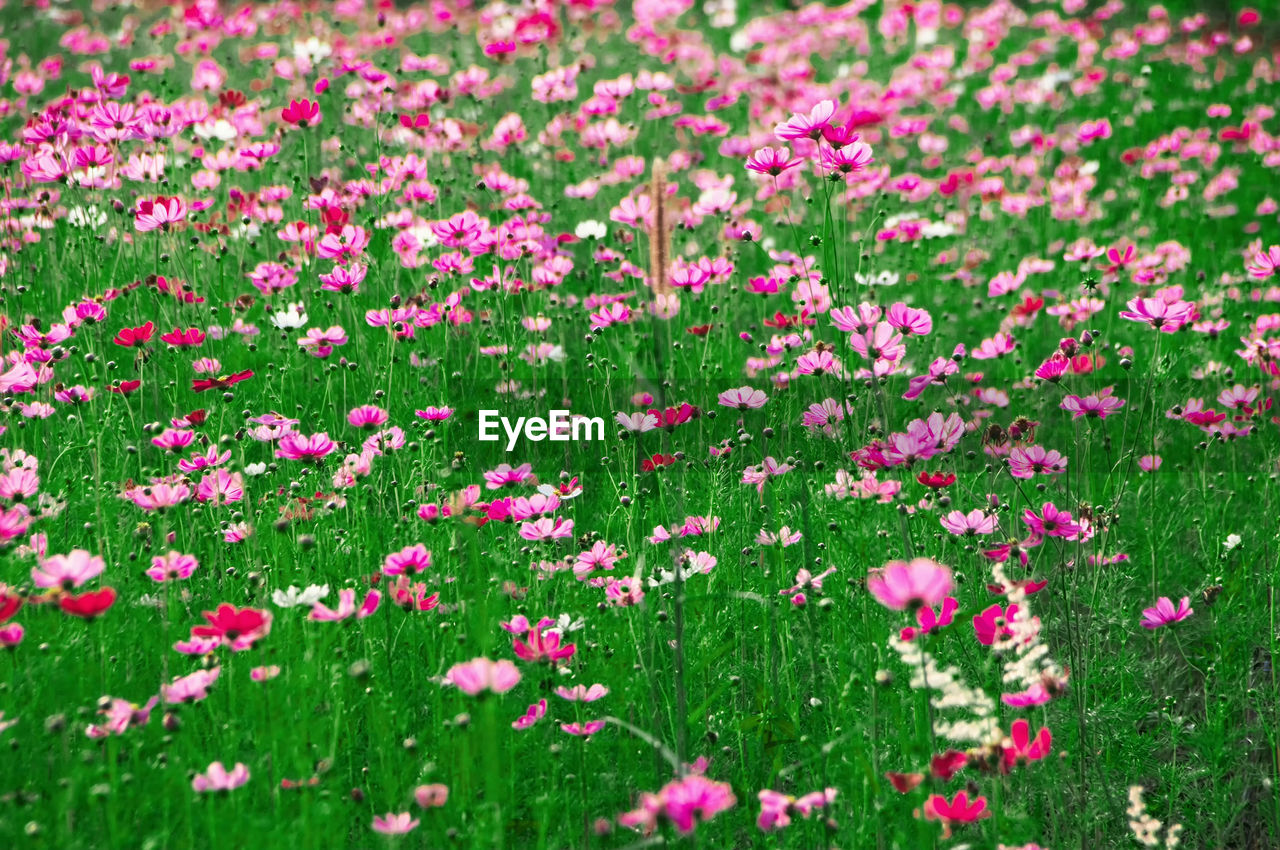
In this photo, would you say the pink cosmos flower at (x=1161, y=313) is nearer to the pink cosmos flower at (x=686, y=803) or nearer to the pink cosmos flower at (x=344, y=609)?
the pink cosmos flower at (x=686, y=803)

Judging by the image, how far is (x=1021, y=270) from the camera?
3.71m

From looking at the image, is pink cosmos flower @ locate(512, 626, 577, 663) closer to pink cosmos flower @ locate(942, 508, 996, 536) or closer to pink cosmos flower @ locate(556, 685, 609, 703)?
pink cosmos flower @ locate(556, 685, 609, 703)

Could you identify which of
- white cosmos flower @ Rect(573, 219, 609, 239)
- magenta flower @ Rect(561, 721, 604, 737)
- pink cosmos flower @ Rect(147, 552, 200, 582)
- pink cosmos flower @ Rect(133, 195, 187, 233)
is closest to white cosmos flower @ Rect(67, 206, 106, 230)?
pink cosmos flower @ Rect(133, 195, 187, 233)

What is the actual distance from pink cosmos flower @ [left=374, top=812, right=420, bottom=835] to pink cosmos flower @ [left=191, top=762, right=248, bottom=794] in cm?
18

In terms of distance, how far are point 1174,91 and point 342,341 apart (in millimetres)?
5361

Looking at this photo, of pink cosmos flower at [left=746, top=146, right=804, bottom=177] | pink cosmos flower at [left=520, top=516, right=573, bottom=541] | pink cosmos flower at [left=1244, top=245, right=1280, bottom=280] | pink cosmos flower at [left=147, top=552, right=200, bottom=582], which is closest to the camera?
pink cosmos flower at [left=147, top=552, right=200, bottom=582]

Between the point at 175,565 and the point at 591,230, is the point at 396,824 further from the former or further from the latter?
the point at 591,230

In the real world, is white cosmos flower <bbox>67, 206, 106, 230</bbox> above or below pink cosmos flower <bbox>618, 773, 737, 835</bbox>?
above

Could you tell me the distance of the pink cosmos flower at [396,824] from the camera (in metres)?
1.45

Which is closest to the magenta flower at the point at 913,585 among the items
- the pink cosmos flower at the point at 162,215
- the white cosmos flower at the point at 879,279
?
the white cosmos flower at the point at 879,279

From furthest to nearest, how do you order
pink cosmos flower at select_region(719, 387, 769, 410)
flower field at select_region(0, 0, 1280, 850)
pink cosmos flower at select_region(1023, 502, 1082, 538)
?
pink cosmos flower at select_region(719, 387, 769, 410) < pink cosmos flower at select_region(1023, 502, 1082, 538) < flower field at select_region(0, 0, 1280, 850)

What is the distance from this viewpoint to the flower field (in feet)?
5.28

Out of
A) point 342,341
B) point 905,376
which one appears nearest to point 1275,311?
point 905,376

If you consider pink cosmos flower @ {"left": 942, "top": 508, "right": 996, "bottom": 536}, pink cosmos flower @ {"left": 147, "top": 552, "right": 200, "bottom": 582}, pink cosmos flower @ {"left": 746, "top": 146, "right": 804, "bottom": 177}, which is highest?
pink cosmos flower @ {"left": 746, "top": 146, "right": 804, "bottom": 177}
